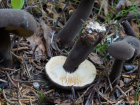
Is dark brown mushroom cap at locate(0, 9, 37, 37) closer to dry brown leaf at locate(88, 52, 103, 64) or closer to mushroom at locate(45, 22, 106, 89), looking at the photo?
mushroom at locate(45, 22, 106, 89)

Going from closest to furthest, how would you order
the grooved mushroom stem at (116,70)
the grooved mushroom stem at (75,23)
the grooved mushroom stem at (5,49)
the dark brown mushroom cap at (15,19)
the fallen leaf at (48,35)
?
the dark brown mushroom cap at (15,19), the grooved mushroom stem at (5,49), the grooved mushroom stem at (116,70), the grooved mushroom stem at (75,23), the fallen leaf at (48,35)

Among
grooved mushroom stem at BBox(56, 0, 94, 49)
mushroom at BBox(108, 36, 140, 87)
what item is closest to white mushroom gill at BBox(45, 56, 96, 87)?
grooved mushroom stem at BBox(56, 0, 94, 49)

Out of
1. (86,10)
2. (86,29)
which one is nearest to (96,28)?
(86,29)

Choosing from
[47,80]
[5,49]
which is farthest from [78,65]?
[5,49]

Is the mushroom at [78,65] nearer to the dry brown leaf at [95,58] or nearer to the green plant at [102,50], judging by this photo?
the dry brown leaf at [95,58]

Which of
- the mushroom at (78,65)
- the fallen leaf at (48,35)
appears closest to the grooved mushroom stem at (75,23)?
the fallen leaf at (48,35)

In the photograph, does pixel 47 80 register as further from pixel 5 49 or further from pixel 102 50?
pixel 102 50

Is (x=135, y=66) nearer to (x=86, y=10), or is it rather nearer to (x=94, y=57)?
(x=94, y=57)
